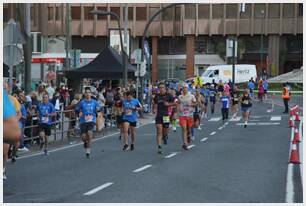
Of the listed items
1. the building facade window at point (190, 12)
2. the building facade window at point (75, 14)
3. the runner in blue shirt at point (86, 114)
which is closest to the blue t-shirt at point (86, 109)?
the runner in blue shirt at point (86, 114)

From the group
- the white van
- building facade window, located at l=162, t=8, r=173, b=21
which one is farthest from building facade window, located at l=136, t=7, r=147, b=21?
the white van

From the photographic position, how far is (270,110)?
40.8 meters

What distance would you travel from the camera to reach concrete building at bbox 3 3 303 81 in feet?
260

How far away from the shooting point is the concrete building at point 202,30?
79.1 meters

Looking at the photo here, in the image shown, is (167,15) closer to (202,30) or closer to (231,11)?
(202,30)

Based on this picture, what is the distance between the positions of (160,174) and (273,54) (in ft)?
227

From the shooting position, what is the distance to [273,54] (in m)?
80.7

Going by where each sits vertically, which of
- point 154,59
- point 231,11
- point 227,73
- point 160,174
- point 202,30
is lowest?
point 160,174

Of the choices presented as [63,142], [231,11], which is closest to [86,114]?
[63,142]

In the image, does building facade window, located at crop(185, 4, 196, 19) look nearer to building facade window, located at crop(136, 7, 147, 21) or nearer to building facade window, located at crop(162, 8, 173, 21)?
Result: building facade window, located at crop(162, 8, 173, 21)

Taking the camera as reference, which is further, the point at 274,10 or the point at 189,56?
the point at 189,56

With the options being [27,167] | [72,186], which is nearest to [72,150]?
[27,167]

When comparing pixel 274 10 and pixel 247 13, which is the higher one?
pixel 274 10

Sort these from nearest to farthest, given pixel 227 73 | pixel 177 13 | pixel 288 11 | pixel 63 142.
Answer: pixel 63 142 < pixel 227 73 < pixel 288 11 < pixel 177 13
